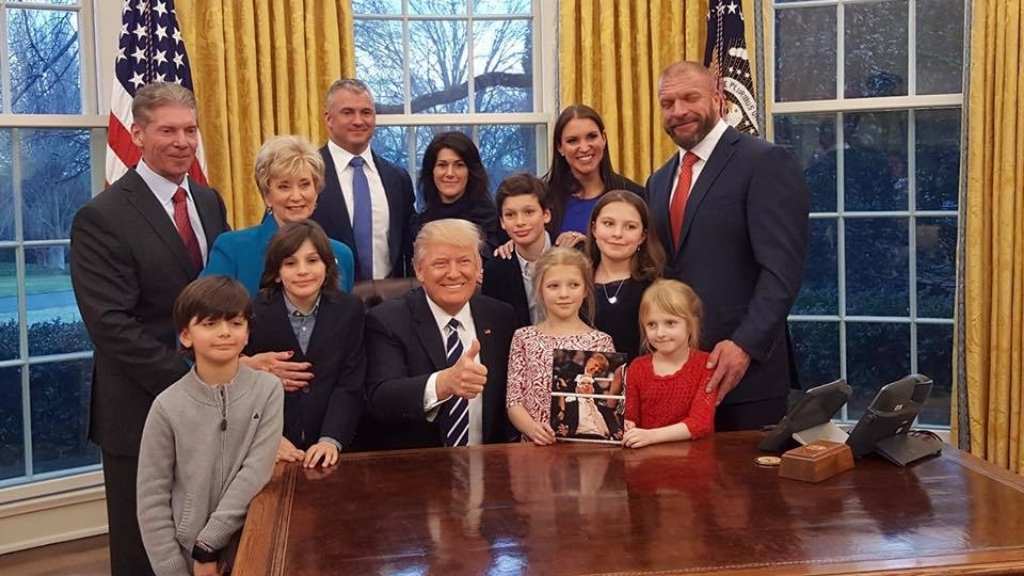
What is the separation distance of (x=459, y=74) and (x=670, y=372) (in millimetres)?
2828

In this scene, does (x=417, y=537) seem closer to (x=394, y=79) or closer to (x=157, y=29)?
(x=157, y=29)

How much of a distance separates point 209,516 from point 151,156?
1.13m

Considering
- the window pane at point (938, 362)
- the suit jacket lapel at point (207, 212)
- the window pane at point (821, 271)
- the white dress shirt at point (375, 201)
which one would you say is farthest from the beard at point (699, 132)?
the window pane at point (938, 362)

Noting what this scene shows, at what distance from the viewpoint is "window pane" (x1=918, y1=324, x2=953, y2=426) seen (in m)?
5.10

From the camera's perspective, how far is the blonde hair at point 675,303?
2.78m

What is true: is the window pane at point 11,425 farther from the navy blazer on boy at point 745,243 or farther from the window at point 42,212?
the navy blazer on boy at point 745,243

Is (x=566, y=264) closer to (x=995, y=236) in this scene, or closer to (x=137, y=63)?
(x=137, y=63)

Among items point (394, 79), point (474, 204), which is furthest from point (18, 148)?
point (474, 204)

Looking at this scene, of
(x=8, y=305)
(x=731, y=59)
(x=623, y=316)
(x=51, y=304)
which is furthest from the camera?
(x=731, y=59)

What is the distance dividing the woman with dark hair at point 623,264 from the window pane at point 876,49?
2.48 metres

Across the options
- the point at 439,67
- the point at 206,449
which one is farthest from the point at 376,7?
the point at 206,449

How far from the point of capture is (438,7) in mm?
5246

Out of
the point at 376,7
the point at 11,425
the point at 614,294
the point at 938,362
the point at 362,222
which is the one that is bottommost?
the point at 11,425

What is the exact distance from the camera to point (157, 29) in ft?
14.7
